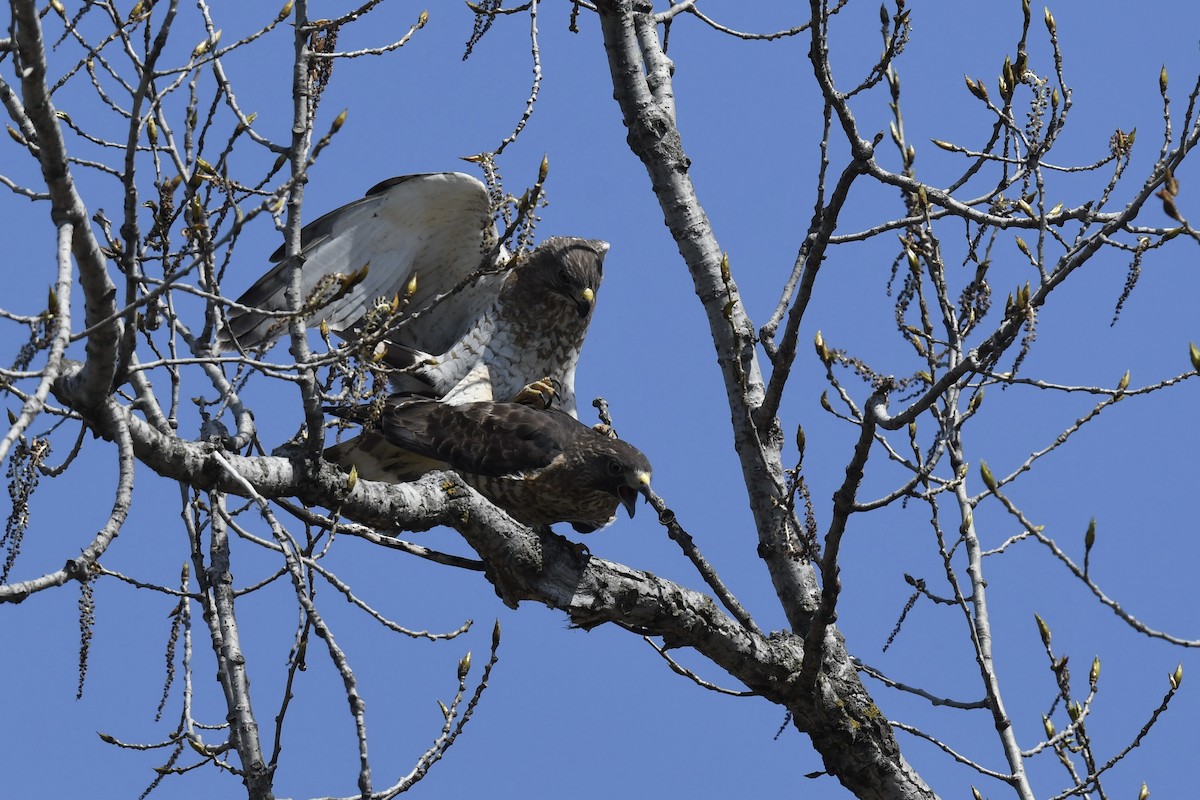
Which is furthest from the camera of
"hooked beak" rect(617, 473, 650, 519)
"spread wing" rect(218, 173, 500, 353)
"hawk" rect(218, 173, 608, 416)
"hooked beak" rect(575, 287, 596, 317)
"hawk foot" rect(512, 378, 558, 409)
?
"hooked beak" rect(575, 287, 596, 317)

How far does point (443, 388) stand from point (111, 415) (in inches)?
138

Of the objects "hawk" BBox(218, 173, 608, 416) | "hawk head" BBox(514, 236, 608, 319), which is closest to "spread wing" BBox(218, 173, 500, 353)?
"hawk" BBox(218, 173, 608, 416)

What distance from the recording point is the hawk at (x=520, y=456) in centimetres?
560

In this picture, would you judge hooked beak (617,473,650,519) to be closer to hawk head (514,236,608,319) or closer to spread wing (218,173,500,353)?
spread wing (218,173,500,353)

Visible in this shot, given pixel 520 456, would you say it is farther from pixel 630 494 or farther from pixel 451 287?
pixel 451 287

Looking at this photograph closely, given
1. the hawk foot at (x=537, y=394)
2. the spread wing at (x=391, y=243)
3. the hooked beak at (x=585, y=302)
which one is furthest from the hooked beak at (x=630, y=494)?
the hooked beak at (x=585, y=302)

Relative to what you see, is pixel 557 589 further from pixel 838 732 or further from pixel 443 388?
pixel 443 388

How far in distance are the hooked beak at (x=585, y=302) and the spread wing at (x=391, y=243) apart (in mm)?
602

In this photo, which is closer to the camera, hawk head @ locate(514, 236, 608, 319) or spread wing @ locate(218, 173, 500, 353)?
spread wing @ locate(218, 173, 500, 353)

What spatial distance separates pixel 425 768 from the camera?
3908 mm

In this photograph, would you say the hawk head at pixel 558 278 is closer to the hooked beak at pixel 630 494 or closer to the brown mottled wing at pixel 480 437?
the brown mottled wing at pixel 480 437

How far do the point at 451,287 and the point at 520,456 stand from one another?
33.8 inches

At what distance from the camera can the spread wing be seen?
5906mm

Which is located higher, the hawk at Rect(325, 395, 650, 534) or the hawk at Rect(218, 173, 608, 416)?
the hawk at Rect(218, 173, 608, 416)
